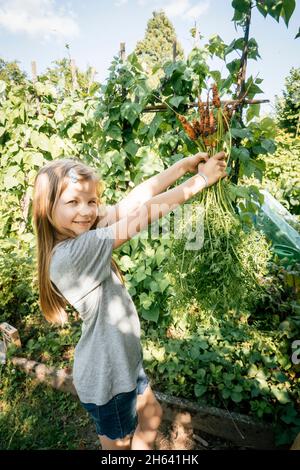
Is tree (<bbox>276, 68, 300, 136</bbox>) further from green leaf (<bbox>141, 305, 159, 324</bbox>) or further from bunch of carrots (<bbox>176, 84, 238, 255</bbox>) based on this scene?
bunch of carrots (<bbox>176, 84, 238, 255</bbox>)

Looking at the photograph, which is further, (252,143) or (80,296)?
(252,143)

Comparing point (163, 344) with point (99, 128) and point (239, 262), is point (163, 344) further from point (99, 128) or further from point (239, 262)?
point (99, 128)

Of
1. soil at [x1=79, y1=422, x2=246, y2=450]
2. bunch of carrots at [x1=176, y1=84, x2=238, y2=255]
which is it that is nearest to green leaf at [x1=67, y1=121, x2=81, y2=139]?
bunch of carrots at [x1=176, y1=84, x2=238, y2=255]

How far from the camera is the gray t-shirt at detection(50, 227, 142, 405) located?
54.7 inches

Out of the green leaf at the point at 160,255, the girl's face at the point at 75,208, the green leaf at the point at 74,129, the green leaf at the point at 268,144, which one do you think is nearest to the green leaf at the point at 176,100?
the green leaf at the point at 268,144

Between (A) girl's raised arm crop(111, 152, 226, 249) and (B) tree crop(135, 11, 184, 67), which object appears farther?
(B) tree crop(135, 11, 184, 67)

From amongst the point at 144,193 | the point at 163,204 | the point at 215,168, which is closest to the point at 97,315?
the point at 163,204

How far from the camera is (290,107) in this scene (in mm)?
12422

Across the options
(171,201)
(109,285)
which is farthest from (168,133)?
(109,285)

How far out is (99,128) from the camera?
120 inches

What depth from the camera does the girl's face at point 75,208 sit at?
1473 mm

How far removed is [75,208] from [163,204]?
43cm

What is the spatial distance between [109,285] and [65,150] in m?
2.93

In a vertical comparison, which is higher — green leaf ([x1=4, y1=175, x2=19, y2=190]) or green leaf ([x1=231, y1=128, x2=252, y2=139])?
green leaf ([x1=231, y1=128, x2=252, y2=139])
